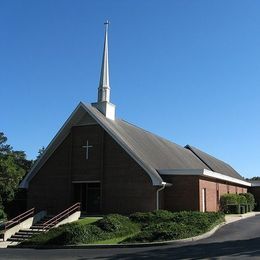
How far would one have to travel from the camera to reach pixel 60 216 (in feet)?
101

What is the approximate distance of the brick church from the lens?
1223 inches


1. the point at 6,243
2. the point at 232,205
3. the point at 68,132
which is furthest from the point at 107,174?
the point at 232,205

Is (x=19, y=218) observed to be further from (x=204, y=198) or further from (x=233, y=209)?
(x=233, y=209)

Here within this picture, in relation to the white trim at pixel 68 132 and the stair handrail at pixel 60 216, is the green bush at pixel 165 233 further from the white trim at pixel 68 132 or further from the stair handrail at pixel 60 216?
the stair handrail at pixel 60 216

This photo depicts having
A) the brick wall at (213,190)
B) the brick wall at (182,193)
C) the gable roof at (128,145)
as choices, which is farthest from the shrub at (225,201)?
the brick wall at (182,193)

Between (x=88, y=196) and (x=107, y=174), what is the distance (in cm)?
236

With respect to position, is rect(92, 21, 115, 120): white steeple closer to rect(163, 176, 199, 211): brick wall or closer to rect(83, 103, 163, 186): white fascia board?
rect(83, 103, 163, 186): white fascia board

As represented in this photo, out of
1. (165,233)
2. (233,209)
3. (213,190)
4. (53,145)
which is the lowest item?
(165,233)

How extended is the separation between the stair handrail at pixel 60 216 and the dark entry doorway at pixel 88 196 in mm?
1321

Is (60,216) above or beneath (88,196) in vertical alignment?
beneath

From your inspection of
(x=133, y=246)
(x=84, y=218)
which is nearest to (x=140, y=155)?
(x=84, y=218)

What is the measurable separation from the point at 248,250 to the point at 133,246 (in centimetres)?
509

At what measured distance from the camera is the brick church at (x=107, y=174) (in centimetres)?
3106

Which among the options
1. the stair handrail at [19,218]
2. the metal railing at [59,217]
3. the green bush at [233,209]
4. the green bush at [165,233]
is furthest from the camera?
the green bush at [233,209]
